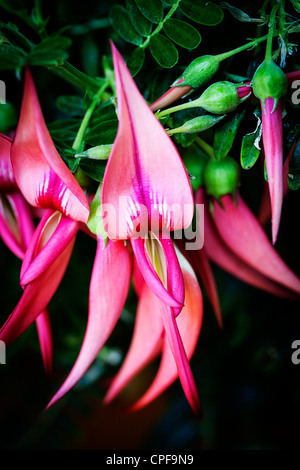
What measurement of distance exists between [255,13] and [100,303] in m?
0.33

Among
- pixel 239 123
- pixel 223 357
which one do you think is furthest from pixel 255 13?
pixel 223 357

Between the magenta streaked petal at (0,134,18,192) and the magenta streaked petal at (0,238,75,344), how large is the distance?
0.10 metres

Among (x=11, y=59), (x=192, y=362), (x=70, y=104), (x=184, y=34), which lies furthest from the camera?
(x=192, y=362)

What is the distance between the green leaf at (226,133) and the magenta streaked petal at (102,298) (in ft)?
0.44

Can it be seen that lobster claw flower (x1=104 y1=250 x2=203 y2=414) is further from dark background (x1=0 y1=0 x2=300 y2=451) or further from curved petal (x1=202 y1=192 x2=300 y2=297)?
dark background (x1=0 y1=0 x2=300 y2=451)

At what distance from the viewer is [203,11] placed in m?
0.50

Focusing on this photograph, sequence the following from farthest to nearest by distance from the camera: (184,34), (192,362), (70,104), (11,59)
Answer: (192,362)
(70,104)
(184,34)
(11,59)

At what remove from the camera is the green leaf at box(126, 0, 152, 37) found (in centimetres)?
56

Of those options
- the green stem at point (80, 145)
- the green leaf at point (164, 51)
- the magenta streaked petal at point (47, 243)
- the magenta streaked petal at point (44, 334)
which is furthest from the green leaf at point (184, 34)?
the magenta streaked petal at point (44, 334)

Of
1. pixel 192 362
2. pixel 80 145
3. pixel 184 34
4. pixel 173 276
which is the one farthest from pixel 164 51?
pixel 192 362

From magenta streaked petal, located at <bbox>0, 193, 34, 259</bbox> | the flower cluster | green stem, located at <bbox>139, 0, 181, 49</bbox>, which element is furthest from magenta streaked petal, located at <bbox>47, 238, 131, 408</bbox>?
green stem, located at <bbox>139, 0, 181, 49</bbox>

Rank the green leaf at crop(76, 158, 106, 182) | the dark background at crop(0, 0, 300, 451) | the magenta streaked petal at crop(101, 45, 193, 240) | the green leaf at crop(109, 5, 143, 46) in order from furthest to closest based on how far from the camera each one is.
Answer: the dark background at crop(0, 0, 300, 451), the green leaf at crop(109, 5, 143, 46), the green leaf at crop(76, 158, 106, 182), the magenta streaked petal at crop(101, 45, 193, 240)

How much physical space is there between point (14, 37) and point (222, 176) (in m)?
0.25

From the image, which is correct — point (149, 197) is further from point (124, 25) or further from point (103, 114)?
point (124, 25)
